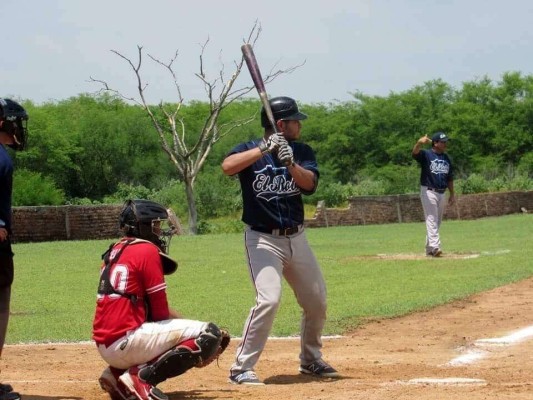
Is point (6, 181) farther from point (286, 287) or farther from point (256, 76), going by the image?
point (286, 287)

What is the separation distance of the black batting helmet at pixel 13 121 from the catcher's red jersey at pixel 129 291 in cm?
130

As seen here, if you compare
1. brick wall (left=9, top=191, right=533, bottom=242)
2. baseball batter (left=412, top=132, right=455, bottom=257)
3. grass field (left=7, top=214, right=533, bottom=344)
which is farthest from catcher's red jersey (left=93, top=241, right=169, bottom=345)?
brick wall (left=9, top=191, right=533, bottom=242)

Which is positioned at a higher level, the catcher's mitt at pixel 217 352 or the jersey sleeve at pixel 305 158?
the jersey sleeve at pixel 305 158

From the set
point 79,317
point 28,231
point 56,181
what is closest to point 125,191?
point 56,181

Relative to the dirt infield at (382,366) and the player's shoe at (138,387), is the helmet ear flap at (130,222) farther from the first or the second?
the dirt infield at (382,366)

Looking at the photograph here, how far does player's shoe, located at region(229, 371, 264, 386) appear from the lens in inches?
304

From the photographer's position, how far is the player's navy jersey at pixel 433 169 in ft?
64.1

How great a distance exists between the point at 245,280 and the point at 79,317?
472cm

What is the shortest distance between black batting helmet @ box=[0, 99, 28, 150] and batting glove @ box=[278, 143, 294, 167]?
1.79 metres

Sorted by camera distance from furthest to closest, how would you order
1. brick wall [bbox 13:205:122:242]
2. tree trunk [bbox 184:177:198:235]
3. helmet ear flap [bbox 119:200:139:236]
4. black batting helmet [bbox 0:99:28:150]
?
tree trunk [bbox 184:177:198:235]
brick wall [bbox 13:205:122:242]
black batting helmet [bbox 0:99:28:150]
helmet ear flap [bbox 119:200:139:236]

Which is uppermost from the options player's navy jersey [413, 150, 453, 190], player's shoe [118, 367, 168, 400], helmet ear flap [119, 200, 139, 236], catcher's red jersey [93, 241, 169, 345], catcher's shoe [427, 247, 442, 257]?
player's navy jersey [413, 150, 453, 190]

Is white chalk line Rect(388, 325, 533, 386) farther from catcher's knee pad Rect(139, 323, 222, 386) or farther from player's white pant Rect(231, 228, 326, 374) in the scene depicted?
catcher's knee pad Rect(139, 323, 222, 386)

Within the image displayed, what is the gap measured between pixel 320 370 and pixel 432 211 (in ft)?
38.4

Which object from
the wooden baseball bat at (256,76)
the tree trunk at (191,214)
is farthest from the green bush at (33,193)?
the wooden baseball bat at (256,76)
